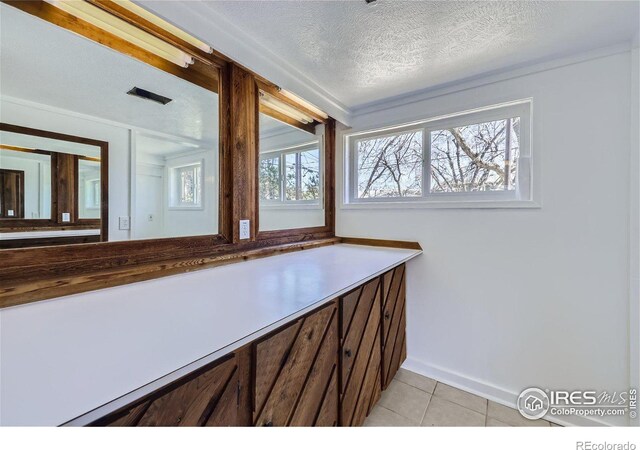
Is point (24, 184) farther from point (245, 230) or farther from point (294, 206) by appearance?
point (294, 206)

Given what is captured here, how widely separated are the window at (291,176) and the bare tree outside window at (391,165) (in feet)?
1.32

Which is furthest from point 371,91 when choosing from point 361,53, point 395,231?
point 395,231

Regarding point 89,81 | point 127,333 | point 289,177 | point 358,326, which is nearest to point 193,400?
point 127,333

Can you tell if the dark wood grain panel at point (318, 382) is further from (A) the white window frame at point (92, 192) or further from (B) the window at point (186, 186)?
(A) the white window frame at point (92, 192)

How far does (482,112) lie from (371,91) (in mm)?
760

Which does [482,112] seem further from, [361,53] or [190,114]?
[190,114]

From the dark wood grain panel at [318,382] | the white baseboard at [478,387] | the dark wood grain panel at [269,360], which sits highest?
the dark wood grain panel at [269,360]

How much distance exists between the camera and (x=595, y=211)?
1361 millimetres

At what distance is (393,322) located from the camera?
5.49 ft

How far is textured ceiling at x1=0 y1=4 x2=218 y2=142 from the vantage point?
3.31 feet

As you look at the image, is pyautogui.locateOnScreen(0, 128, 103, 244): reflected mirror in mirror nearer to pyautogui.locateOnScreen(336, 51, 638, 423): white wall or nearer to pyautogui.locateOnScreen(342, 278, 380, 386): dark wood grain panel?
pyautogui.locateOnScreen(342, 278, 380, 386): dark wood grain panel

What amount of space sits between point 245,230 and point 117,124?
843mm

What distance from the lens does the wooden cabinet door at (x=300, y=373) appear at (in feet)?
2.56

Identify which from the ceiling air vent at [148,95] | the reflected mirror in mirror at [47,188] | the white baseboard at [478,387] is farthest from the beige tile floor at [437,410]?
the ceiling air vent at [148,95]
